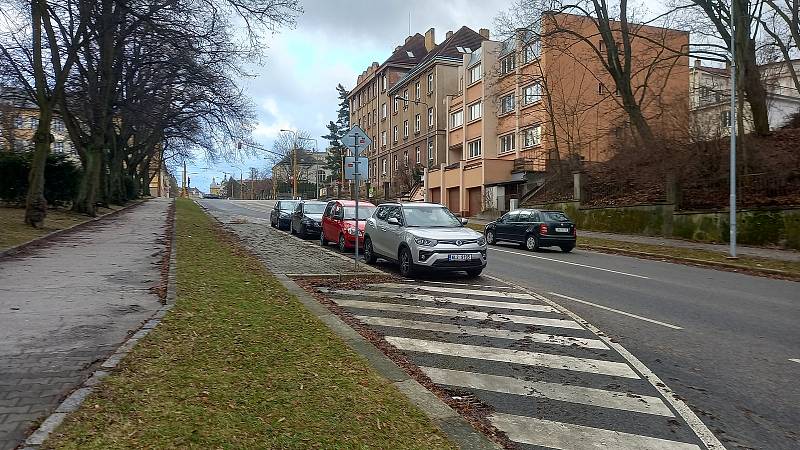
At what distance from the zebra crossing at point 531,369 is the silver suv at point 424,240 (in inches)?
74.2

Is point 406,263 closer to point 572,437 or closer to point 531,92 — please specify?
point 572,437

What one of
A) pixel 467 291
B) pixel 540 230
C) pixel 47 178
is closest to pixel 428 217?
pixel 467 291

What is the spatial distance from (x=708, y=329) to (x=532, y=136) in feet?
110

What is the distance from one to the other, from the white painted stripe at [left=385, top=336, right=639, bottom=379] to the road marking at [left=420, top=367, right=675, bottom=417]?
1.97ft

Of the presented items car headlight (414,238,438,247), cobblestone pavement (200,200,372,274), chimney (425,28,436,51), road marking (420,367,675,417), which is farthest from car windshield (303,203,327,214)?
chimney (425,28,436,51)

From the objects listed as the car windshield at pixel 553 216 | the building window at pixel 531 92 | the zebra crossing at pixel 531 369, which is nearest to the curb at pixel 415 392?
the zebra crossing at pixel 531 369

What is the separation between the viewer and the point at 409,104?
200 ft

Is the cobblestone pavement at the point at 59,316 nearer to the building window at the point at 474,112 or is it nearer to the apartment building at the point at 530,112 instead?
the apartment building at the point at 530,112

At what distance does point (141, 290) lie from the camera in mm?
9305

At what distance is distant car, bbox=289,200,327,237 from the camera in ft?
72.5

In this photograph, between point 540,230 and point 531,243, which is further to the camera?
point 531,243

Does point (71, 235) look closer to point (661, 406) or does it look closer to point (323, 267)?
point (323, 267)

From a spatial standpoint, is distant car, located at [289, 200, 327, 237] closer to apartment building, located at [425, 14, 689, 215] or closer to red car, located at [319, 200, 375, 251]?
red car, located at [319, 200, 375, 251]

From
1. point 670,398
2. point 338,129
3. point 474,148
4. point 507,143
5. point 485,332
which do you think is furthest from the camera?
point 338,129
